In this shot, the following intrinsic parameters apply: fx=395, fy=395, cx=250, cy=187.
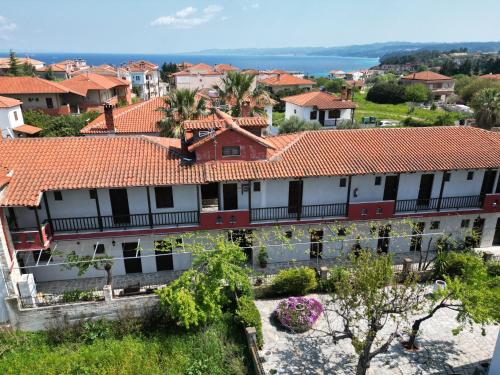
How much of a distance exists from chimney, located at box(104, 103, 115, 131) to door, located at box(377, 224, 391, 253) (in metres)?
20.0

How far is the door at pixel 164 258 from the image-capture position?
828 inches

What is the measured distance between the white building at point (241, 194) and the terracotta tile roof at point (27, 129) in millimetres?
25678

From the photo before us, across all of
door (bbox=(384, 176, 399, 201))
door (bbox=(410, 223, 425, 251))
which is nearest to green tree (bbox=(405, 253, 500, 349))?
door (bbox=(410, 223, 425, 251))

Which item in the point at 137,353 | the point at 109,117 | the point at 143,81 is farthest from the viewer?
the point at 143,81

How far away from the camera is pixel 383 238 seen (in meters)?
23.1

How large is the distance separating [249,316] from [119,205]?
9091 millimetres

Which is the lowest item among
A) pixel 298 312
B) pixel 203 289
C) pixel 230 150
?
pixel 298 312

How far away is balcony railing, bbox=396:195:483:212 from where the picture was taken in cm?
2275

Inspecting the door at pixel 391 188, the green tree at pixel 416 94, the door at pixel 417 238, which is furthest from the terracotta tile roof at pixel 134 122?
the green tree at pixel 416 94

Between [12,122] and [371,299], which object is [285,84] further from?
[371,299]

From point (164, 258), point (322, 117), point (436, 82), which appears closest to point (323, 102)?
point (322, 117)

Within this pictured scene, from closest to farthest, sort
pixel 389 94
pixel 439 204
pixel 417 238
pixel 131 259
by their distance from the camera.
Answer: pixel 131 259
pixel 439 204
pixel 417 238
pixel 389 94

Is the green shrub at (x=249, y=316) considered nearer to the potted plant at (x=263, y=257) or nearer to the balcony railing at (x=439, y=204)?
the potted plant at (x=263, y=257)

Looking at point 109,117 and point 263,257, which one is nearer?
point 263,257
